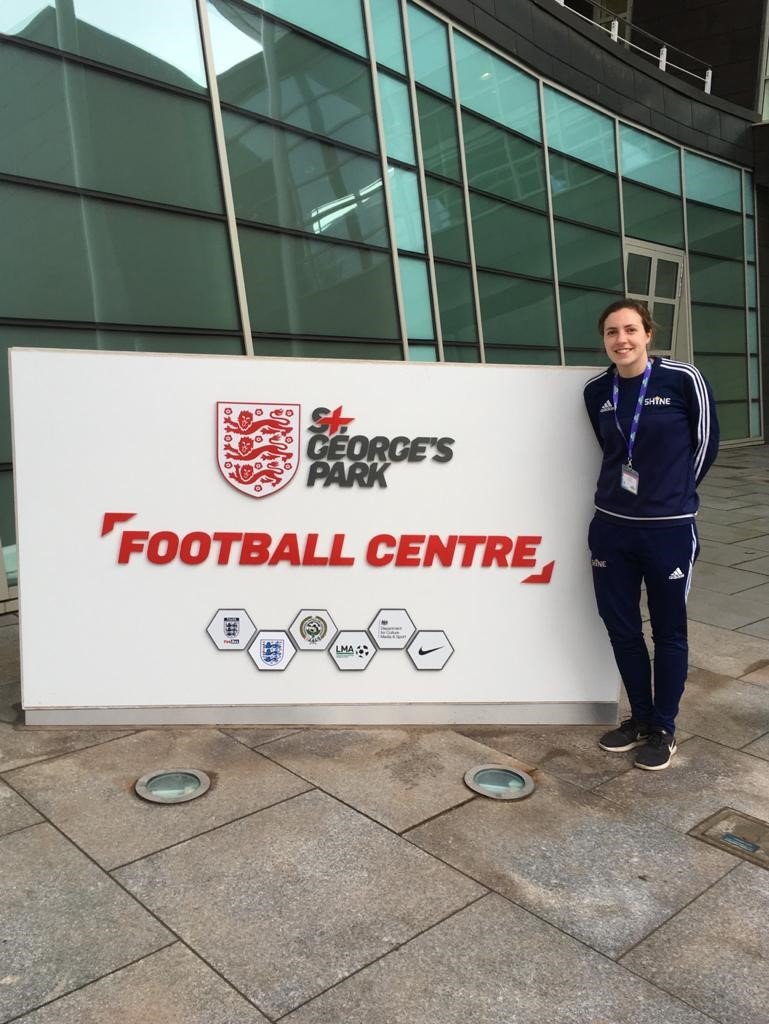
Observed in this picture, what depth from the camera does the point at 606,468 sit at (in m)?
3.69

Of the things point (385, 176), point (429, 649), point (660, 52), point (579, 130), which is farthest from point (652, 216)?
point (429, 649)

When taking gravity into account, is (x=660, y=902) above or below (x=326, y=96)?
below

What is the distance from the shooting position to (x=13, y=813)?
3.17m

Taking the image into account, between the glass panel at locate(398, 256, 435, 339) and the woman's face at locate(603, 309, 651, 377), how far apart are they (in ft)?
22.6

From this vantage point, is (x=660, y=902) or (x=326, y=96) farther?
(x=326, y=96)

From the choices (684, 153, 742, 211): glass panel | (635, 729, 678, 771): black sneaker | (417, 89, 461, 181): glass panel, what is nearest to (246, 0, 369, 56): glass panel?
(417, 89, 461, 181): glass panel

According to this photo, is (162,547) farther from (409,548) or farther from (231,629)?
(409,548)

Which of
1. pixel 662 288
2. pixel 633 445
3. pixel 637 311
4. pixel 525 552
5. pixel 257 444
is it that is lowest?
pixel 525 552

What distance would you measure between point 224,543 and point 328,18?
Result: 7.97 m

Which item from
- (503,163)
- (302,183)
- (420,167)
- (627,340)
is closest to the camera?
(627,340)

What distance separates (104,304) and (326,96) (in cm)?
407

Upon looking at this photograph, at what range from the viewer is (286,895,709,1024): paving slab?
85.7 inches

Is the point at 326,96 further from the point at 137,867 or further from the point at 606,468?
the point at 137,867

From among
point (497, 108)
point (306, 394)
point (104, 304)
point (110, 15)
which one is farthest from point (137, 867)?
point (497, 108)
